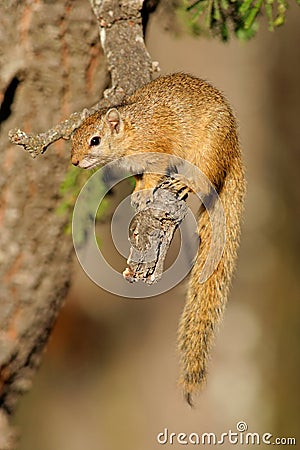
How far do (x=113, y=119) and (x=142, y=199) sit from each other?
8.0 inches

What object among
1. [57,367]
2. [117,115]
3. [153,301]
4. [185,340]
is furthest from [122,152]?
[57,367]

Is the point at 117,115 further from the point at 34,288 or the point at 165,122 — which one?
the point at 34,288

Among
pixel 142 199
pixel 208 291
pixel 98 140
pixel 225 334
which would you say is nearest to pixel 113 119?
pixel 98 140

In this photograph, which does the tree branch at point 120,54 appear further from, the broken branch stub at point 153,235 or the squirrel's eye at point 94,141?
the broken branch stub at point 153,235

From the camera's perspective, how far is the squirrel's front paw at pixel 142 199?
1325mm

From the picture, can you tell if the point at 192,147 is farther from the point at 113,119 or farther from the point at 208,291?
the point at 208,291

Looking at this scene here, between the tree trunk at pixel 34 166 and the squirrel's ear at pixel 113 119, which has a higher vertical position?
the tree trunk at pixel 34 166

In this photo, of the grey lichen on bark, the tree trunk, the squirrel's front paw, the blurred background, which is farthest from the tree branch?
the blurred background

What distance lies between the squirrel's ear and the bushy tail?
8.1 inches

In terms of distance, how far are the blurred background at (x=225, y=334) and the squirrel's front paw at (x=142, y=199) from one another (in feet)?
5.42

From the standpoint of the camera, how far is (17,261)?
2.01 metres

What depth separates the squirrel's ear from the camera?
150 centimetres

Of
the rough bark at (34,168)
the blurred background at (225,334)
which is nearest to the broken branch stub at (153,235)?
the rough bark at (34,168)

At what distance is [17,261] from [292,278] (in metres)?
1.62
